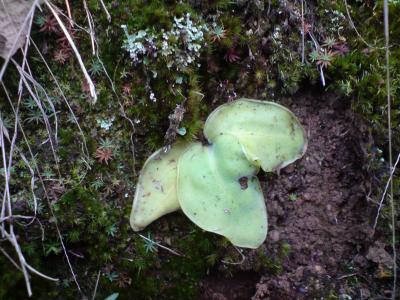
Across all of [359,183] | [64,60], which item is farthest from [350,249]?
[64,60]

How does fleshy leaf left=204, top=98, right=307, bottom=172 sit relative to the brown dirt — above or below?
above

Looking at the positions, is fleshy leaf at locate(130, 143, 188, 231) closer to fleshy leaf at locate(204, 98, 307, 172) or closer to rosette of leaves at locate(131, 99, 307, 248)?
rosette of leaves at locate(131, 99, 307, 248)

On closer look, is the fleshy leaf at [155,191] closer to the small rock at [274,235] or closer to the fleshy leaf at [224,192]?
the fleshy leaf at [224,192]

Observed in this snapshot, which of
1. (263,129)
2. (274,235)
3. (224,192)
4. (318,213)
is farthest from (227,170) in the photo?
(318,213)

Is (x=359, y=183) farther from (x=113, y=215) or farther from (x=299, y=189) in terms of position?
(x=113, y=215)

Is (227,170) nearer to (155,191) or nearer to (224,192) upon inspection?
(224,192)

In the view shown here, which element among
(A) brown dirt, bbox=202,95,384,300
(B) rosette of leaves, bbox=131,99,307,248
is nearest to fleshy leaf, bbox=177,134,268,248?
(B) rosette of leaves, bbox=131,99,307,248

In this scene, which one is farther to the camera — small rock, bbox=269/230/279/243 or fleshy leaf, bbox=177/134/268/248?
small rock, bbox=269/230/279/243
